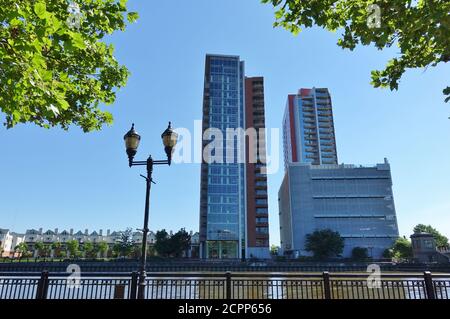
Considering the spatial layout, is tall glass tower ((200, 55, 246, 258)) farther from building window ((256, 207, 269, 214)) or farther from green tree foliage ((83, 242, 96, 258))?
green tree foliage ((83, 242, 96, 258))

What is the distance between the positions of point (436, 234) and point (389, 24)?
11106cm

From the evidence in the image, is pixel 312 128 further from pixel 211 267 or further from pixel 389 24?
pixel 389 24

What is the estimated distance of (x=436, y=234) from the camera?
95750 mm

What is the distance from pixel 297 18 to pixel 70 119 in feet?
22.1

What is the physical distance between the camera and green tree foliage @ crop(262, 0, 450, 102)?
5.63m

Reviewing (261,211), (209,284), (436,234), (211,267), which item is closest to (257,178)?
(261,211)

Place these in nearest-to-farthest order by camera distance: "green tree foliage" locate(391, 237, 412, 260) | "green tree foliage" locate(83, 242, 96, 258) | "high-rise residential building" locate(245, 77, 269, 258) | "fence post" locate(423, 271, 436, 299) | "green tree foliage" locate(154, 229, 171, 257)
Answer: "fence post" locate(423, 271, 436, 299) → "green tree foliage" locate(154, 229, 171, 257) → "high-rise residential building" locate(245, 77, 269, 258) → "green tree foliage" locate(391, 237, 412, 260) → "green tree foliage" locate(83, 242, 96, 258)

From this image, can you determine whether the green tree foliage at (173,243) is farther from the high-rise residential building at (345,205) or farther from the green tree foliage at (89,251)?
the green tree foliage at (89,251)

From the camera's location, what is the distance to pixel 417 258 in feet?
225

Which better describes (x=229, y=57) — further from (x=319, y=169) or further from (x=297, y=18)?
(x=297, y=18)

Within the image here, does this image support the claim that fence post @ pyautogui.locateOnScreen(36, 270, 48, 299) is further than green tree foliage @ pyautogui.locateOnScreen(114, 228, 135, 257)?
No

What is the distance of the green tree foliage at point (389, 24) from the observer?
5.63 meters

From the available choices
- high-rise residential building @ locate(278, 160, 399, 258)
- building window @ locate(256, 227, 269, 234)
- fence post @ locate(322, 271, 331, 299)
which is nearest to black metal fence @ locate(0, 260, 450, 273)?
building window @ locate(256, 227, 269, 234)

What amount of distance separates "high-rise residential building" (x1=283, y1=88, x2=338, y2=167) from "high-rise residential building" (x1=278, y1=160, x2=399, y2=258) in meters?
32.4
